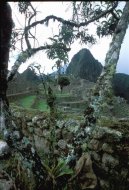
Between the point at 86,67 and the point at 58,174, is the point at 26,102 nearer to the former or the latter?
the point at 58,174

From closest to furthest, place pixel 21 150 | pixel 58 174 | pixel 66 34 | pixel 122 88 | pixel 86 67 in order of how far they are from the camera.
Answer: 1. pixel 21 150
2. pixel 58 174
3. pixel 66 34
4. pixel 122 88
5. pixel 86 67

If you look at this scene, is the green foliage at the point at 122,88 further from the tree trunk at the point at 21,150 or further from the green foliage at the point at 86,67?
the tree trunk at the point at 21,150

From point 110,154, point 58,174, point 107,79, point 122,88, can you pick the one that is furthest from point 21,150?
point 122,88

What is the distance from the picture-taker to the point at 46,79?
7.02m

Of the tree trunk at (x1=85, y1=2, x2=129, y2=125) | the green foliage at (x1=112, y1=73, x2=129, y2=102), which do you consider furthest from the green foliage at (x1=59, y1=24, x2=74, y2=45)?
the green foliage at (x1=112, y1=73, x2=129, y2=102)

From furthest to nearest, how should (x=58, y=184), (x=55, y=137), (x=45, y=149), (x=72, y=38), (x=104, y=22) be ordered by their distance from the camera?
(x=72, y=38) < (x=104, y=22) < (x=45, y=149) < (x=55, y=137) < (x=58, y=184)

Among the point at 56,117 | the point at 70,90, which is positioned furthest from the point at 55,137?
the point at 70,90

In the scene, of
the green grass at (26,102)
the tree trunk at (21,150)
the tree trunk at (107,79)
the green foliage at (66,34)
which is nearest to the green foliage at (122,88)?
the green grass at (26,102)

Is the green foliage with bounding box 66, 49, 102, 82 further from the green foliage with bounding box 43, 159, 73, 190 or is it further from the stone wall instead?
the green foliage with bounding box 43, 159, 73, 190

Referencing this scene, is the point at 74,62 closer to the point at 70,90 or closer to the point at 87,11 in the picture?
the point at 70,90

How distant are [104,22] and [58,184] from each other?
17.4ft

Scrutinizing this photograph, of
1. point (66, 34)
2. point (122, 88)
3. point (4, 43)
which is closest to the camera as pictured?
point (4, 43)

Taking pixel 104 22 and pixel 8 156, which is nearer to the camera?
pixel 8 156

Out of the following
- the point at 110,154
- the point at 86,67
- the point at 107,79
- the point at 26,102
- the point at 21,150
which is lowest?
the point at 110,154
